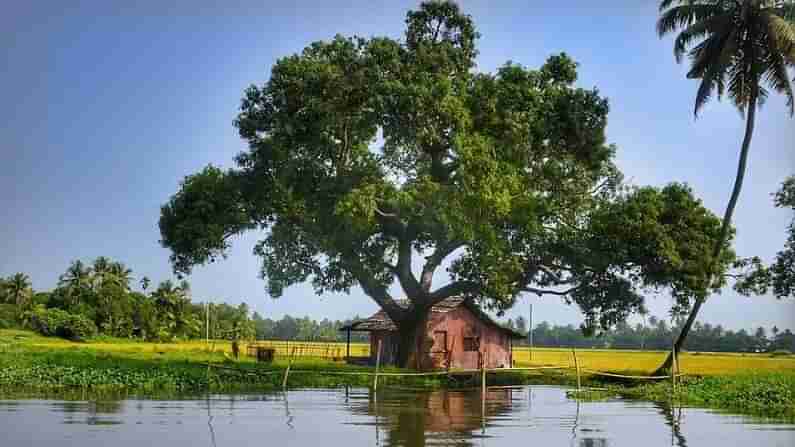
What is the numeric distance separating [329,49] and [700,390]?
19.4m

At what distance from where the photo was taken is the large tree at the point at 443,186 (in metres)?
34.8

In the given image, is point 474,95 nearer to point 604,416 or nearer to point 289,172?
point 289,172

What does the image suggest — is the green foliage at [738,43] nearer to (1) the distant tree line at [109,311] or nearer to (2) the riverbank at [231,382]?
(2) the riverbank at [231,382]

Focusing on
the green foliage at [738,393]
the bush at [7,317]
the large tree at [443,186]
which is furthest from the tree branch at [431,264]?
the bush at [7,317]

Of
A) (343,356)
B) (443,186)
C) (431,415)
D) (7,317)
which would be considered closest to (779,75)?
(443,186)

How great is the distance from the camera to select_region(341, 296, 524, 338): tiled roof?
4631 cm

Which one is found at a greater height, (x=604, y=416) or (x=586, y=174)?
(x=586, y=174)

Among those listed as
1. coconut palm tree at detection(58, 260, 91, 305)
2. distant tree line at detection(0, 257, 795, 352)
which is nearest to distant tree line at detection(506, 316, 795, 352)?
distant tree line at detection(0, 257, 795, 352)

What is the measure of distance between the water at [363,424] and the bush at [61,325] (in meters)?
51.1

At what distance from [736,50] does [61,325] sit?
189 feet

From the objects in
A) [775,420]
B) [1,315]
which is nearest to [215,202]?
[775,420]

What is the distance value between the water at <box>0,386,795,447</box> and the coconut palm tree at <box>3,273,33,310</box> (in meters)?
80.3

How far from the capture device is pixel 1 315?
260ft

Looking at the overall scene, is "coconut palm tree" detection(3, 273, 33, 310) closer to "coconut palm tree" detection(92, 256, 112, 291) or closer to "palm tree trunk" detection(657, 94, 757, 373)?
"coconut palm tree" detection(92, 256, 112, 291)
